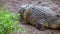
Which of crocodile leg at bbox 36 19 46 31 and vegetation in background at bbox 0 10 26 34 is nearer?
vegetation in background at bbox 0 10 26 34

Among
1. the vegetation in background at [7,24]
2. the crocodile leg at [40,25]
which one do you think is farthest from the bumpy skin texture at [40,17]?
the vegetation in background at [7,24]

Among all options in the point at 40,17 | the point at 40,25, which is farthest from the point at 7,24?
the point at 40,17

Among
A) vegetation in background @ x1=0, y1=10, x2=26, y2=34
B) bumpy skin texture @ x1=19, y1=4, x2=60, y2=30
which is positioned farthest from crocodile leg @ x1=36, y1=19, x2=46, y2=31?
vegetation in background @ x1=0, y1=10, x2=26, y2=34

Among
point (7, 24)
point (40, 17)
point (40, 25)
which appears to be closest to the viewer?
point (7, 24)

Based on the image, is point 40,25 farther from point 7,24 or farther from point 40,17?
point 7,24

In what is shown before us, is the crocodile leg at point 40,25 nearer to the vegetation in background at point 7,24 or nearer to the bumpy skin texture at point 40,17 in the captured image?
the bumpy skin texture at point 40,17

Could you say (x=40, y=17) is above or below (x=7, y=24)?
below

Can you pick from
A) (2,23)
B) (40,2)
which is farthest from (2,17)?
(40,2)

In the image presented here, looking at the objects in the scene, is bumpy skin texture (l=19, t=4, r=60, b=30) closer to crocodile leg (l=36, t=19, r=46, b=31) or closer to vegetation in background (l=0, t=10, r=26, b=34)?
crocodile leg (l=36, t=19, r=46, b=31)
